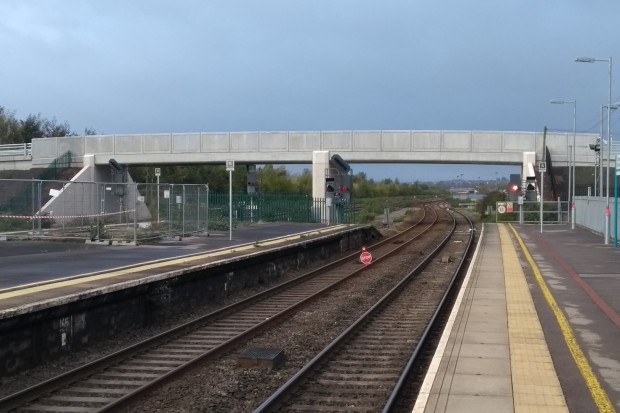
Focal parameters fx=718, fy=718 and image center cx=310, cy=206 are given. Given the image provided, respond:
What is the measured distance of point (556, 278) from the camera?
17.8 metres

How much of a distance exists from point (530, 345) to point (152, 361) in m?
5.25

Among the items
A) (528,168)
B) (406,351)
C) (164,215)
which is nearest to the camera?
(406,351)

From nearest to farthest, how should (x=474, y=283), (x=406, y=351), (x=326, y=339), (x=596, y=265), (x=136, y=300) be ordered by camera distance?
1. (x=406, y=351)
2. (x=326, y=339)
3. (x=136, y=300)
4. (x=474, y=283)
5. (x=596, y=265)

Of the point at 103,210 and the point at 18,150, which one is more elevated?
the point at 18,150

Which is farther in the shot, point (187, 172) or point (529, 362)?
point (187, 172)

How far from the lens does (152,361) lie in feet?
33.4

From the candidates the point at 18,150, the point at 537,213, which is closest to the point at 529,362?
the point at 537,213

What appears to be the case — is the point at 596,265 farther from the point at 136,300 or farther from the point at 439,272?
the point at 136,300

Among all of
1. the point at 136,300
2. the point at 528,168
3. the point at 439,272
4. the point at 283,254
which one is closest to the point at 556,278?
the point at 439,272

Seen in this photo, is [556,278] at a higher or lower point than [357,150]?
lower

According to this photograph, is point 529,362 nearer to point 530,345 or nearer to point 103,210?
point 530,345

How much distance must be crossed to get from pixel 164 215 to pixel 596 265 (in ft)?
45.0

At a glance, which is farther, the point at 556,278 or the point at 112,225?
the point at 112,225

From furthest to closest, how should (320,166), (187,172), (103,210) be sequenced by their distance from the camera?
(187,172), (320,166), (103,210)
